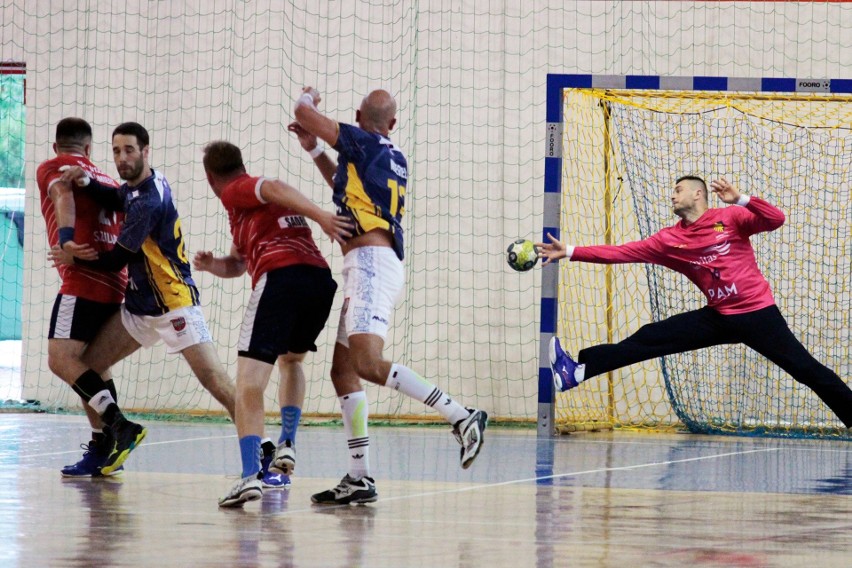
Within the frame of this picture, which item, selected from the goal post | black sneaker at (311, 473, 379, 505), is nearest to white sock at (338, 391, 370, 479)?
black sneaker at (311, 473, 379, 505)

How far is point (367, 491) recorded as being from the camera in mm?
5922

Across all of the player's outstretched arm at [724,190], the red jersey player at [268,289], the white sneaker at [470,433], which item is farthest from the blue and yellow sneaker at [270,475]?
the player's outstretched arm at [724,190]

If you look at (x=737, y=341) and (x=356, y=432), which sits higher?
(x=737, y=341)

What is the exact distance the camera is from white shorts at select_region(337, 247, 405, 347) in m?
5.81

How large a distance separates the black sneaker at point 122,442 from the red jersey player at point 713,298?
10.7ft

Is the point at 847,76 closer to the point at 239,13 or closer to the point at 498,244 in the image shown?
the point at 498,244

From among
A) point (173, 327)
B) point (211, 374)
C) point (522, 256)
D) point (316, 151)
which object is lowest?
point (211, 374)

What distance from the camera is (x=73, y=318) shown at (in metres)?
7.09

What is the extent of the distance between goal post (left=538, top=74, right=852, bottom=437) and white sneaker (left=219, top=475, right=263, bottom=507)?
6.33 m

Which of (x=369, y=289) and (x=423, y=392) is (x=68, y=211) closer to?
(x=369, y=289)

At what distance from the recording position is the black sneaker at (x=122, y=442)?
6.90 meters

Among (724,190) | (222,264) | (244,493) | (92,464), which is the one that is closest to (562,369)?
(724,190)

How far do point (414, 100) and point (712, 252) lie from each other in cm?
462

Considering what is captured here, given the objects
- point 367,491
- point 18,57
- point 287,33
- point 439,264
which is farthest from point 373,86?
point 367,491
